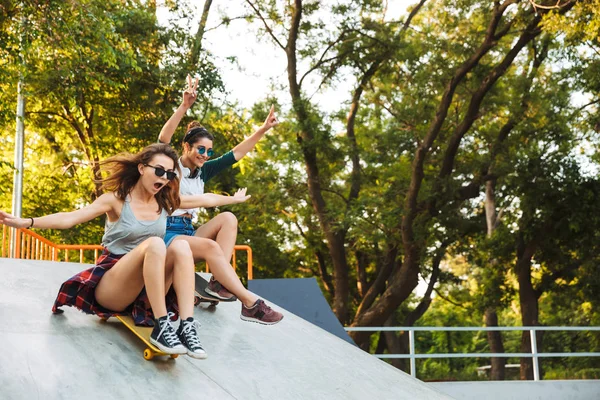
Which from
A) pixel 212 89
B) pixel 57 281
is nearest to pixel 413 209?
pixel 212 89

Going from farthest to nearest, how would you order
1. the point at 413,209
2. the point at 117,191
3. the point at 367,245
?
1. the point at 367,245
2. the point at 413,209
3. the point at 117,191

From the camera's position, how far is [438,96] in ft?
68.1

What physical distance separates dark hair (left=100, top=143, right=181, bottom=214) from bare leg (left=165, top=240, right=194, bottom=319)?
475 mm

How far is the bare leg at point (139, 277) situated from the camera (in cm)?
399

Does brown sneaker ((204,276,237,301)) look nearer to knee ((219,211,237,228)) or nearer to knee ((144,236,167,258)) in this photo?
knee ((219,211,237,228))

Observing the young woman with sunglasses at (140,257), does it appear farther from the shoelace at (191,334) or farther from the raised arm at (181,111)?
the raised arm at (181,111)

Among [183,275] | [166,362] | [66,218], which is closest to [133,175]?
[66,218]

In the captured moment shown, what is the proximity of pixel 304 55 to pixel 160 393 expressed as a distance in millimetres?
16371

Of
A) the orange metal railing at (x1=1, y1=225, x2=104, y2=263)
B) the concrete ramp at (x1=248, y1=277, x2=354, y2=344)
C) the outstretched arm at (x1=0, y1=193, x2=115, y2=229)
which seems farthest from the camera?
the orange metal railing at (x1=1, y1=225, x2=104, y2=263)

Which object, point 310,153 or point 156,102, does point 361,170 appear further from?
A: point 156,102

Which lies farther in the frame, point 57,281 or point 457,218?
point 457,218

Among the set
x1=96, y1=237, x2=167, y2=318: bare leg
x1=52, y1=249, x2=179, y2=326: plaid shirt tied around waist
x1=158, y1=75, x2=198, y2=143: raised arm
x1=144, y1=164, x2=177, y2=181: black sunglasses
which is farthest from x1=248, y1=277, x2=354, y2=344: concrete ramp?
x1=144, y1=164, x2=177, y2=181: black sunglasses

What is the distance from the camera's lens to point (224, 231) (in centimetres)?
537

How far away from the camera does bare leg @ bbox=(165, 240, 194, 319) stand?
4117mm
